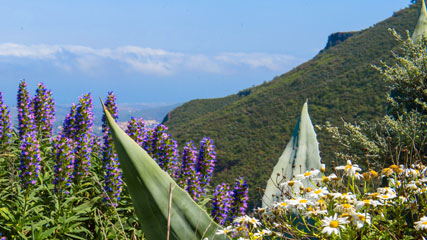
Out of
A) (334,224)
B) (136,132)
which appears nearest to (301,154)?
(334,224)

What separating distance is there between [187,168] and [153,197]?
2010 mm

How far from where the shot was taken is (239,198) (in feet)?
10.7

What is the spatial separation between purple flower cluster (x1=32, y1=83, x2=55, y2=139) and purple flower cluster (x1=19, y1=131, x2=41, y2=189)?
3.37 feet

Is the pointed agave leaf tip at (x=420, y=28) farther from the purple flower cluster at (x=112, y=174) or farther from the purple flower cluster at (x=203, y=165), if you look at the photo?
the purple flower cluster at (x=112, y=174)

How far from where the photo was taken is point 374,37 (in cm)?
4412

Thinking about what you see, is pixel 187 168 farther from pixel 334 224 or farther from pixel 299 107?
pixel 299 107

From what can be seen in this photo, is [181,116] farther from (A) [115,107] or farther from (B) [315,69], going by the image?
(A) [115,107]

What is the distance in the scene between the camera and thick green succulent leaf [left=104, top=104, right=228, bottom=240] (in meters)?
1.23

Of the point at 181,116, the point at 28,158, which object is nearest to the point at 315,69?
the point at 181,116

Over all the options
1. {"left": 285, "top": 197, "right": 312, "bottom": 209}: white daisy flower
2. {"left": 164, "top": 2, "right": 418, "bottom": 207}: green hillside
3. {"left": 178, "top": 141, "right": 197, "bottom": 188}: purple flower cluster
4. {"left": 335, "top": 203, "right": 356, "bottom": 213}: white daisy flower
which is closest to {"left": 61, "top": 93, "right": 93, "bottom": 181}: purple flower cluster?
{"left": 178, "top": 141, "right": 197, "bottom": 188}: purple flower cluster

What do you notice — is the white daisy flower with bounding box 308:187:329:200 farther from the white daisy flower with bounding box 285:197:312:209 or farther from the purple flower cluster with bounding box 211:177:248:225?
the purple flower cluster with bounding box 211:177:248:225

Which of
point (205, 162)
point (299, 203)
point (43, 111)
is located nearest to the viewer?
point (299, 203)

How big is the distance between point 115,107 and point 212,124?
38546mm

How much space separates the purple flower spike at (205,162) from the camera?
3.44 m
